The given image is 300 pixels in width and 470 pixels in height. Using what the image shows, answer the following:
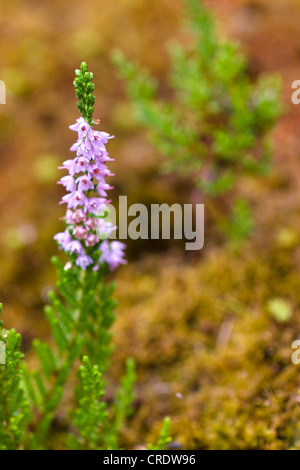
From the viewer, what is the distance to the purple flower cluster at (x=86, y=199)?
7.46ft

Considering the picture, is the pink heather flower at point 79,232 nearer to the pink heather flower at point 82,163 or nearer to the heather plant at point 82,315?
the heather plant at point 82,315

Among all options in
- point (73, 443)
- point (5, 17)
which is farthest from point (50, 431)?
point (5, 17)

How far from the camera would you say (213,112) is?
4480 mm

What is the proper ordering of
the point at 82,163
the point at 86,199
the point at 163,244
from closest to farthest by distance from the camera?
the point at 82,163
the point at 86,199
the point at 163,244

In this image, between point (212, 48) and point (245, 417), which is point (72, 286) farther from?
point (212, 48)

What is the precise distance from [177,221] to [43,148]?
212 cm

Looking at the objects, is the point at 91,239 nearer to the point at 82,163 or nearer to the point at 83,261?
the point at 83,261

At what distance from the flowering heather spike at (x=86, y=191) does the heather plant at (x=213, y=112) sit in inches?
75.4

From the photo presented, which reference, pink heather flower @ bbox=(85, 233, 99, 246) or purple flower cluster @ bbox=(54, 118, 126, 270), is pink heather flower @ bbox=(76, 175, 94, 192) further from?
pink heather flower @ bbox=(85, 233, 99, 246)

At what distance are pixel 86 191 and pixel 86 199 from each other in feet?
0.22

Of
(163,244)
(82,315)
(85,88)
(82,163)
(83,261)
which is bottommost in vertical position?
(82,315)

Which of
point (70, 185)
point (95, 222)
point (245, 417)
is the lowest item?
point (245, 417)

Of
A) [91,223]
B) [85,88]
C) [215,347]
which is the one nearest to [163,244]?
[215,347]
